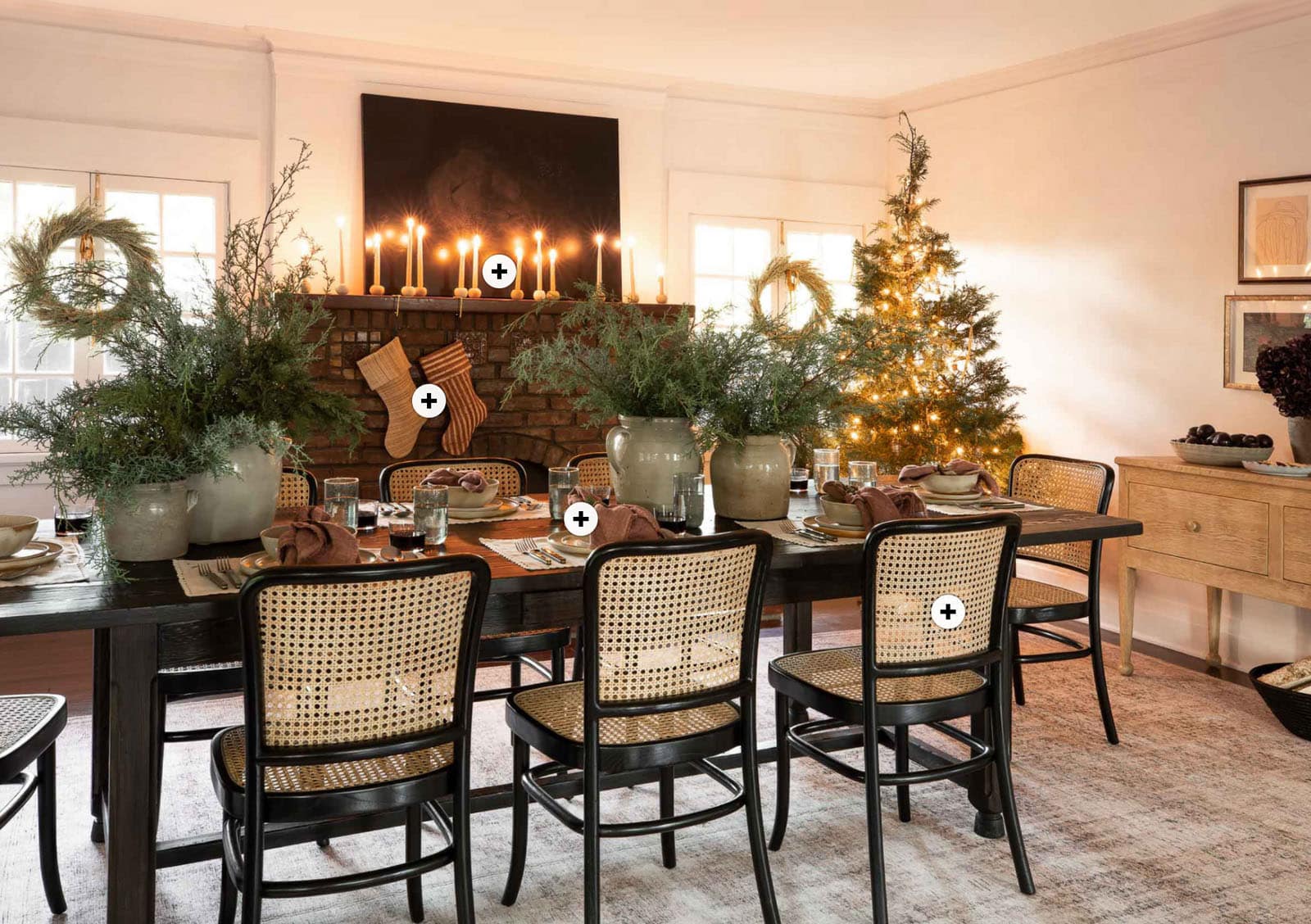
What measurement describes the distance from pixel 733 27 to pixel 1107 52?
1788 millimetres

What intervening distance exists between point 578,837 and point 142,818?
3.93 feet

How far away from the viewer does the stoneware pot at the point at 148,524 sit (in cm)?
231

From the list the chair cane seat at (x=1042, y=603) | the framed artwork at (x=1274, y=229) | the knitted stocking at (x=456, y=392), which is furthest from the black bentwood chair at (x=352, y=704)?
the framed artwork at (x=1274, y=229)

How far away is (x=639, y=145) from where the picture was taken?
6.07 m

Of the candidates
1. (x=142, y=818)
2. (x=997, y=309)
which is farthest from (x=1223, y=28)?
(x=142, y=818)

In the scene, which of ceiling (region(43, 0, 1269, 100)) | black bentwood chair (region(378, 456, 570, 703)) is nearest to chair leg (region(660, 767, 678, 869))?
black bentwood chair (region(378, 456, 570, 703))

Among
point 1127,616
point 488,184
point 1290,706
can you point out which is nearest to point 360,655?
point 1290,706

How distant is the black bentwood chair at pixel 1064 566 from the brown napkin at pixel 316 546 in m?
2.08

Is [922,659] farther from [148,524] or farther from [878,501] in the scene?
[148,524]

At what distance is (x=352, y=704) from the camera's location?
1995 mm

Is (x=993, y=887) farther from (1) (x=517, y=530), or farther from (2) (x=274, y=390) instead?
(2) (x=274, y=390)

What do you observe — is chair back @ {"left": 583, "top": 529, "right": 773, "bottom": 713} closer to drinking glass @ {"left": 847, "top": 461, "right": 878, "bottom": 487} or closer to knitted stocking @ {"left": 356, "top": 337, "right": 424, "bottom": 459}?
drinking glass @ {"left": 847, "top": 461, "right": 878, "bottom": 487}

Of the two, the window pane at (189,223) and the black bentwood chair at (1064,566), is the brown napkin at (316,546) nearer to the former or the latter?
the black bentwood chair at (1064,566)

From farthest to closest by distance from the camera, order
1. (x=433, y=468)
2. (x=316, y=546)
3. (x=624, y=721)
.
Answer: (x=433, y=468) < (x=624, y=721) < (x=316, y=546)
